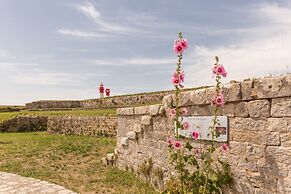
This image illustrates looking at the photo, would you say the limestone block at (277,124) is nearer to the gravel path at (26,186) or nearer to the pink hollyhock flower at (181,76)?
the pink hollyhock flower at (181,76)

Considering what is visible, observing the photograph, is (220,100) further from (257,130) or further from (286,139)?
(286,139)

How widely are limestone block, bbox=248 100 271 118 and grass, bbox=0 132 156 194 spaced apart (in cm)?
401

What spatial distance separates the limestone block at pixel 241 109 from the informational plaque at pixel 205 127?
10.7 inches

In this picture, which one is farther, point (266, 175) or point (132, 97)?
point (132, 97)

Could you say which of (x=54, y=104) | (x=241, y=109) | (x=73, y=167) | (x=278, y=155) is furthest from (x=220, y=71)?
(x=54, y=104)

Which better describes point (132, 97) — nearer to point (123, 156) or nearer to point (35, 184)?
point (123, 156)

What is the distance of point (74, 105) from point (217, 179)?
33.8 m

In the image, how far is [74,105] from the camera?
124 feet

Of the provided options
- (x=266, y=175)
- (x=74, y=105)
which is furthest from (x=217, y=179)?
(x=74, y=105)

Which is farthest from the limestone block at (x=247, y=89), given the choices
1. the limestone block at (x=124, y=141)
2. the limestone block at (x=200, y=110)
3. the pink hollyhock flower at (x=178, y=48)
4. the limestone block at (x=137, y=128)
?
the limestone block at (x=124, y=141)

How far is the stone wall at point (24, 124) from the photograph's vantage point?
25078 mm

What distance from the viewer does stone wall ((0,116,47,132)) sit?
82.3 ft

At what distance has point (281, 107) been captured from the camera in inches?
173

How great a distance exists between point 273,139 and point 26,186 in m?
6.81
